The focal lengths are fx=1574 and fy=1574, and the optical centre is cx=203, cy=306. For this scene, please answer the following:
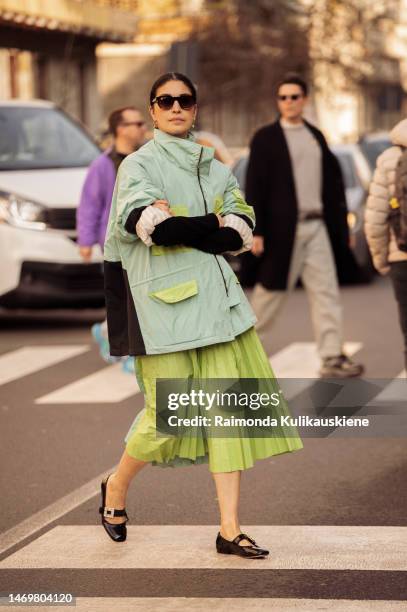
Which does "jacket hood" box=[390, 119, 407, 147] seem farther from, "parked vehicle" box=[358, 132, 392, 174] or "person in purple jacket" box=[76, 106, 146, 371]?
"parked vehicle" box=[358, 132, 392, 174]

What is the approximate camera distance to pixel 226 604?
519 centimetres

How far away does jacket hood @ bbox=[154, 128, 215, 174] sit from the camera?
5.86 meters

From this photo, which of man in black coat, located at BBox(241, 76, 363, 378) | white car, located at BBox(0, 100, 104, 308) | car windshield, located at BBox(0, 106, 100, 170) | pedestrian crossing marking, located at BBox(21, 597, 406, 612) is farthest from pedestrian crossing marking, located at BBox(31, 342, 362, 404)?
pedestrian crossing marking, located at BBox(21, 597, 406, 612)

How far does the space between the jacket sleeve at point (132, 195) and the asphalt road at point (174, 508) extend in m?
1.22

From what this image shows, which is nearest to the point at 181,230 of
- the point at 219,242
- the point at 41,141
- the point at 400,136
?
the point at 219,242

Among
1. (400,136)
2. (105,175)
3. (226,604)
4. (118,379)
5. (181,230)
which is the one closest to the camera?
(226,604)

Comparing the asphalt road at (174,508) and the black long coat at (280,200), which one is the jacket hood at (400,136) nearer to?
the asphalt road at (174,508)

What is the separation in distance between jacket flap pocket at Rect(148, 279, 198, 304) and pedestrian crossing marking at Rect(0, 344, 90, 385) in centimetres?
534

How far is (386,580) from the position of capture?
542cm

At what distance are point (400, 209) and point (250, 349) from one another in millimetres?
2214

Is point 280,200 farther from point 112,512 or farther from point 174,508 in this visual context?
point 112,512

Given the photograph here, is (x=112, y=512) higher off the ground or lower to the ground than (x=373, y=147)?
lower

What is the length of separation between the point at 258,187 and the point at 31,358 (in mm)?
2568

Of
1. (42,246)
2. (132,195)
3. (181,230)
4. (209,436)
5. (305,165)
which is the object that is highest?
(132,195)
